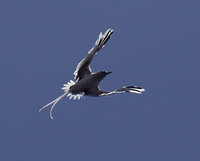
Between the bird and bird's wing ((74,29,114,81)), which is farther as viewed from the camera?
bird's wing ((74,29,114,81))

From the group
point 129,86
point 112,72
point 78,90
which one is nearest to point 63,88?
point 78,90

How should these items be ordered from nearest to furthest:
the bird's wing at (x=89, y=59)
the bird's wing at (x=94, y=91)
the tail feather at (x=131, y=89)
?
the tail feather at (x=131, y=89), the bird's wing at (x=94, y=91), the bird's wing at (x=89, y=59)

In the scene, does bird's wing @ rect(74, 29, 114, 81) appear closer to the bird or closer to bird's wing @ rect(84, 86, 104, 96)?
the bird

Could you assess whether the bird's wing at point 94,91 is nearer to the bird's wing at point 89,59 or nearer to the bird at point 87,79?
the bird at point 87,79

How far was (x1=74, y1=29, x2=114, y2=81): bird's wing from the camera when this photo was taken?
1555cm

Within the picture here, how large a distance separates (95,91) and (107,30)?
294cm

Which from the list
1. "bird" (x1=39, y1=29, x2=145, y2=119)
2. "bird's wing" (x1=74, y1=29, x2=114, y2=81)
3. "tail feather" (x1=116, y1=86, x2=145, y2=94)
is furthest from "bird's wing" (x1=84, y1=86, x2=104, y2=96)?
"tail feather" (x1=116, y1=86, x2=145, y2=94)

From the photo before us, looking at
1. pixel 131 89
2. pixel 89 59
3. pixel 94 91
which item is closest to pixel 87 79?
pixel 94 91

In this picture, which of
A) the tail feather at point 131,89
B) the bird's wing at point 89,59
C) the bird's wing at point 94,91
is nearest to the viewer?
the tail feather at point 131,89

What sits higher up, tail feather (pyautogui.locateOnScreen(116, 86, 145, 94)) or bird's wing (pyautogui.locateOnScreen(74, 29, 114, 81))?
bird's wing (pyautogui.locateOnScreen(74, 29, 114, 81))

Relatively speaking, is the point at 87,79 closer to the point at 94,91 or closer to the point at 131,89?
the point at 94,91

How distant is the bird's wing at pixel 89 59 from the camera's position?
51.0 ft

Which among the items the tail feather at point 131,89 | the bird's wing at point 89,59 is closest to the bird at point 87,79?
the bird's wing at point 89,59

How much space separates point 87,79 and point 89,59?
1232mm
